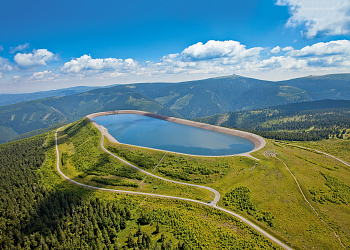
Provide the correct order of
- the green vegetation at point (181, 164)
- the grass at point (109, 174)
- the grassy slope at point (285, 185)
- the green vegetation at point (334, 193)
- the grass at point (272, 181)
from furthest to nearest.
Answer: the green vegetation at point (181, 164)
the grass at point (109, 174)
the green vegetation at point (334, 193)
the grass at point (272, 181)
the grassy slope at point (285, 185)

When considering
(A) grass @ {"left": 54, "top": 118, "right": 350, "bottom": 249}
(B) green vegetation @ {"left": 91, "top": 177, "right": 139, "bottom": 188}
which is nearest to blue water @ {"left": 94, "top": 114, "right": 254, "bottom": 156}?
(A) grass @ {"left": 54, "top": 118, "right": 350, "bottom": 249}

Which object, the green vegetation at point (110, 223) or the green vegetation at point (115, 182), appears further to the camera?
the green vegetation at point (115, 182)

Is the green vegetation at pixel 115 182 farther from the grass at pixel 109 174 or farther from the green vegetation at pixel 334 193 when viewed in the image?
the green vegetation at pixel 334 193

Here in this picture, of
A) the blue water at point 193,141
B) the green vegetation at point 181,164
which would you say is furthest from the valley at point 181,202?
the blue water at point 193,141

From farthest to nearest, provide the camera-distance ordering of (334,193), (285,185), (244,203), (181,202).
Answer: (285,185) → (334,193) → (181,202) → (244,203)

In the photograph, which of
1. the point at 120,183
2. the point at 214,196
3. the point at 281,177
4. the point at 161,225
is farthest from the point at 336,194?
the point at 120,183

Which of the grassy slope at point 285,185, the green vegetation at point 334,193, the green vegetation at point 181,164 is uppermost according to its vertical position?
the green vegetation at point 181,164

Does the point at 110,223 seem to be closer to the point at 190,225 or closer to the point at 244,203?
the point at 190,225

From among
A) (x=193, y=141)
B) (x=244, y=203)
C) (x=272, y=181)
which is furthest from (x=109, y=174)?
(x=272, y=181)

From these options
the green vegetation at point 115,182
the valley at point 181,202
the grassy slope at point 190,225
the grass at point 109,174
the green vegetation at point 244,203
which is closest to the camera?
the grassy slope at point 190,225
